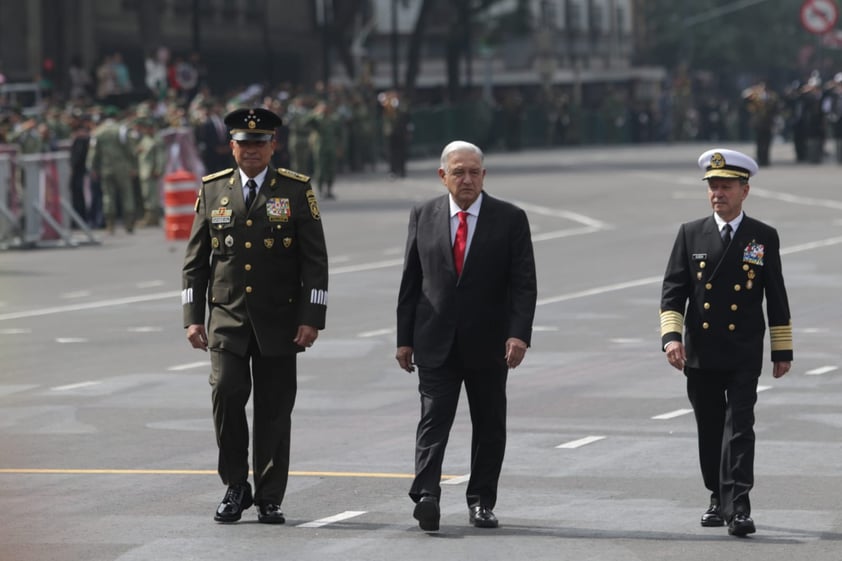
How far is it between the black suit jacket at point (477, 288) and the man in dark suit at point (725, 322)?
639 mm

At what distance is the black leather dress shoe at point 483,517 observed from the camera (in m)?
8.92

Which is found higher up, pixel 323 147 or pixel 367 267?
pixel 323 147

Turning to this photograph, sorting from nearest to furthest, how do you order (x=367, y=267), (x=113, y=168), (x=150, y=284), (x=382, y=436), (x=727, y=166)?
(x=727, y=166) < (x=382, y=436) < (x=150, y=284) < (x=367, y=267) < (x=113, y=168)

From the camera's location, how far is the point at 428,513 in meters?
8.74

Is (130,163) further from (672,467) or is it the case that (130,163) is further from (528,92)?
(528,92)

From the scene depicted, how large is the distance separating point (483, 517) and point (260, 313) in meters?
1.31

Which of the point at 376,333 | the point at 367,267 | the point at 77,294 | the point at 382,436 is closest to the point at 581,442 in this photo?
the point at 382,436

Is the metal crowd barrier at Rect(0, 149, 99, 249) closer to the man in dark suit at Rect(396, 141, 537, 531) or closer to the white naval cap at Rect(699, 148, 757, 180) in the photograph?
the man in dark suit at Rect(396, 141, 537, 531)

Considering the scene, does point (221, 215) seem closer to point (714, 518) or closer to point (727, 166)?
point (727, 166)

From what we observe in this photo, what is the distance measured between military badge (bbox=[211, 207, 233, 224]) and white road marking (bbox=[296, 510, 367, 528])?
137 cm

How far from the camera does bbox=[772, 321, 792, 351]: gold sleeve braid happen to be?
888 centimetres

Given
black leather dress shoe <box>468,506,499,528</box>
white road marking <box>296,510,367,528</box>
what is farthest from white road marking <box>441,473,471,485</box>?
black leather dress shoe <box>468,506,499,528</box>

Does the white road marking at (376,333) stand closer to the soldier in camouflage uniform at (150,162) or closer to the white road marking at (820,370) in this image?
the white road marking at (820,370)

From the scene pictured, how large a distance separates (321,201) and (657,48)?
68697mm
